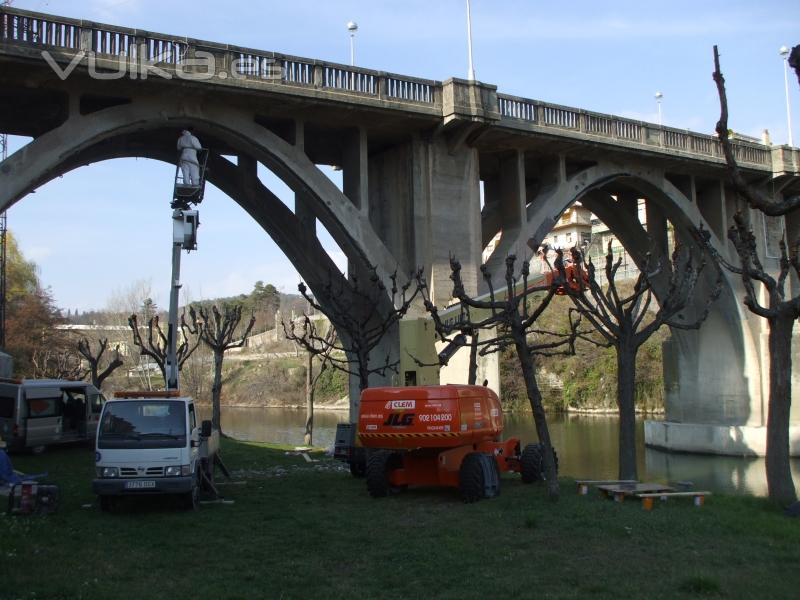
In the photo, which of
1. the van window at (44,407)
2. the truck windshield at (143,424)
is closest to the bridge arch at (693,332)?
the van window at (44,407)

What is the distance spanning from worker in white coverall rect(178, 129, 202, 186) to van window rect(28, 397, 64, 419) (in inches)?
310

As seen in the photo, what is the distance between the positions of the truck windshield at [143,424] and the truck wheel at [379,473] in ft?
10.7

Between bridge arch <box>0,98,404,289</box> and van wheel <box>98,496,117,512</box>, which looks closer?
van wheel <box>98,496,117,512</box>

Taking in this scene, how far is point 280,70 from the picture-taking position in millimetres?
20938

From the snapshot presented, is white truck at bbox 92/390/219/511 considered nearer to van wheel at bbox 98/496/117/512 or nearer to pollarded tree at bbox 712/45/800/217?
van wheel at bbox 98/496/117/512

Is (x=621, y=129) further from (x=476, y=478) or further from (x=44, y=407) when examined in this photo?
(x=44, y=407)

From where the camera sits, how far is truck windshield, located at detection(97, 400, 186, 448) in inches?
489

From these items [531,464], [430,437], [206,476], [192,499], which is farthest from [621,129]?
[192,499]

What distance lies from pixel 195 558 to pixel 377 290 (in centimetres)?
1419

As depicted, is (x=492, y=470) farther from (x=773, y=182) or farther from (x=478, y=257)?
(x=773, y=182)

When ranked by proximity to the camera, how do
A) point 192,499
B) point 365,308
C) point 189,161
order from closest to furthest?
point 192,499 → point 189,161 → point 365,308

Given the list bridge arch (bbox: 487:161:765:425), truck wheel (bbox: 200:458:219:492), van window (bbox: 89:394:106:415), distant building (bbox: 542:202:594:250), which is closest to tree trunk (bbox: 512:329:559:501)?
truck wheel (bbox: 200:458:219:492)

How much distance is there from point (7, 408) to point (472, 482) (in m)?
13.8

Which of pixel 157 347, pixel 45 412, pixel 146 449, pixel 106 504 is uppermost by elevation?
pixel 157 347
